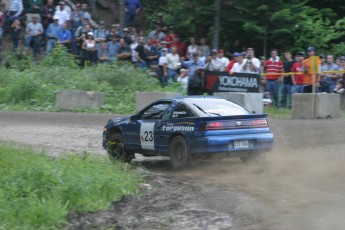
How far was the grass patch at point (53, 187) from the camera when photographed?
10719 mm

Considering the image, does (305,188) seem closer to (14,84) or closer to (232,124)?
(232,124)

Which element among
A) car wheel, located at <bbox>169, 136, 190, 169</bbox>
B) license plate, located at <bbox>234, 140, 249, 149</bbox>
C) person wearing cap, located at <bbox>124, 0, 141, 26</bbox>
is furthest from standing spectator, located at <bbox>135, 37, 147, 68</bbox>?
license plate, located at <bbox>234, 140, 249, 149</bbox>

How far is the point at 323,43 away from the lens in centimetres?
2923

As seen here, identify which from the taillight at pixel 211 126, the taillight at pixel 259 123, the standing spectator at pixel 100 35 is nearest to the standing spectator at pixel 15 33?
the standing spectator at pixel 100 35

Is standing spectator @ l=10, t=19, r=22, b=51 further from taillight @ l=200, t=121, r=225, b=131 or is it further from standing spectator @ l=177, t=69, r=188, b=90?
taillight @ l=200, t=121, r=225, b=131

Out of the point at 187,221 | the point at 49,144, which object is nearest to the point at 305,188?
the point at 187,221

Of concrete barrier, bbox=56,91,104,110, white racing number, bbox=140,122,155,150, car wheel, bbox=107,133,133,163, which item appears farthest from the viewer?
concrete barrier, bbox=56,91,104,110

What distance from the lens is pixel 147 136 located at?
16031 millimetres

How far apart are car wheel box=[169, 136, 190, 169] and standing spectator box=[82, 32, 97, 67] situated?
14218mm

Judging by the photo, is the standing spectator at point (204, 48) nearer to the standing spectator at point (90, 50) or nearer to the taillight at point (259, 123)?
the standing spectator at point (90, 50)

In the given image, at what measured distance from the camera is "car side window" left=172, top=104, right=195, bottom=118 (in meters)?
15.4

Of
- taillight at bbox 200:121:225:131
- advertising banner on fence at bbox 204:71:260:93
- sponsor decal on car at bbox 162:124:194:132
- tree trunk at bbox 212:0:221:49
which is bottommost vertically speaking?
sponsor decal on car at bbox 162:124:194:132

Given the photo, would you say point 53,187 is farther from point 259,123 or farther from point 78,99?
point 78,99

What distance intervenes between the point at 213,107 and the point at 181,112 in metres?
0.63
